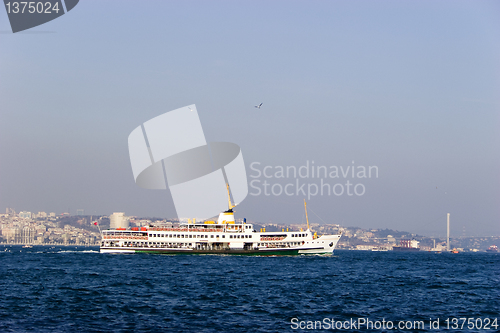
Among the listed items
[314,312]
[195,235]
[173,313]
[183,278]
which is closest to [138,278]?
[183,278]

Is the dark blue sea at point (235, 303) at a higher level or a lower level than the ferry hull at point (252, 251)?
higher

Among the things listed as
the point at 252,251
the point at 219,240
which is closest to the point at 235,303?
the point at 252,251

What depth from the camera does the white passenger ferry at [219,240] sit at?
273 ft

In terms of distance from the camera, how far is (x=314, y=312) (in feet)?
100

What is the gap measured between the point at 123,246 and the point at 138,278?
134ft

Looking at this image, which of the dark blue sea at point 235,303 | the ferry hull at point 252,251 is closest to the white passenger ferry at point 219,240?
the ferry hull at point 252,251

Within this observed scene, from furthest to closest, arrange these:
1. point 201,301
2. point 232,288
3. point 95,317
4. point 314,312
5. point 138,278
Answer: point 138,278 → point 232,288 → point 201,301 → point 314,312 → point 95,317

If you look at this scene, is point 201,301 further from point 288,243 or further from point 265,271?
point 288,243

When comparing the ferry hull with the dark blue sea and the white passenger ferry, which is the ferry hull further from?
the dark blue sea

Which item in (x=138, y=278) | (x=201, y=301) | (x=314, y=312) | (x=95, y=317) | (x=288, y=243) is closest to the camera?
(x=95, y=317)

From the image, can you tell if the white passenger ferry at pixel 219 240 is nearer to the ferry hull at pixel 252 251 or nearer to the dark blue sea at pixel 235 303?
the ferry hull at pixel 252 251

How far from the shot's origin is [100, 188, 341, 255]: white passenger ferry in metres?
83.1

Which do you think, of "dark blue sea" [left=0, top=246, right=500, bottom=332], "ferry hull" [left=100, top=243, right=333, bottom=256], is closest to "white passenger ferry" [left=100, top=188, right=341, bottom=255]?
"ferry hull" [left=100, top=243, right=333, bottom=256]

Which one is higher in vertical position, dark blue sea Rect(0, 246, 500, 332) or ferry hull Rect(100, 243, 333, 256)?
dark blue sea Rect(0, 246, 500, 332)
